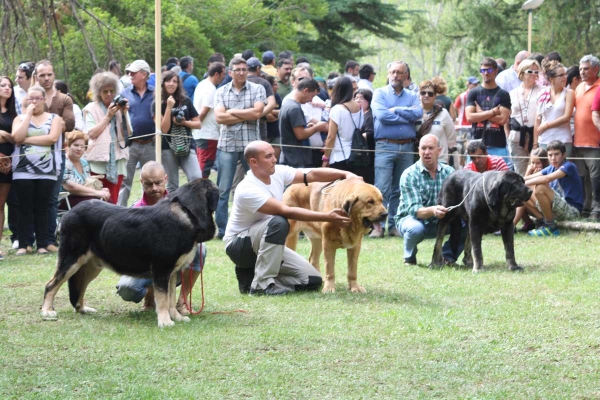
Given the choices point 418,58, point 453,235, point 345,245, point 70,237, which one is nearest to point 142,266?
point 70,237

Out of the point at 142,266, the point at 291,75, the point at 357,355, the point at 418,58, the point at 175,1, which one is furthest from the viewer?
the point at 418,58

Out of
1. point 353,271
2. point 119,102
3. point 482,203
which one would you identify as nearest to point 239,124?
point 119,102

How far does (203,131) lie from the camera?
13758 mm

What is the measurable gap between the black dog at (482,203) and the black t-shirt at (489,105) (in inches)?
142

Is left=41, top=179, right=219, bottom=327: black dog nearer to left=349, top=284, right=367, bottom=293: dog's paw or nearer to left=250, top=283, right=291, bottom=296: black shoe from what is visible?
left=250, top=283, right=291, bottom=296: black shoe

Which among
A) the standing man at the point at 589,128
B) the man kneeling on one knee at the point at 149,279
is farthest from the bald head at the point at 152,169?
the standing man at the point at 589,128

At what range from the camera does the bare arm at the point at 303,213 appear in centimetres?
780

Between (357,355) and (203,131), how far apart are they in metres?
8.23

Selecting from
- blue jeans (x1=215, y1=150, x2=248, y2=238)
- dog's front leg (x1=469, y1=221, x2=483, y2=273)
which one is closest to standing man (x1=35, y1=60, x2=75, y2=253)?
blue jeans (x1=215, y1=150, x2=248, y2=238)

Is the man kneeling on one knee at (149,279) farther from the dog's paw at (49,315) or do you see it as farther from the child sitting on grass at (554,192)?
the child sitting on grass at (554,192)

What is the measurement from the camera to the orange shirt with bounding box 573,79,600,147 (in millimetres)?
12602

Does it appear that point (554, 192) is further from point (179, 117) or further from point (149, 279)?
point (149, 279)

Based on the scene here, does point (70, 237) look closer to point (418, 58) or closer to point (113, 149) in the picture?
point (113, 149)

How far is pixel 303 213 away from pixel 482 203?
2.46 meters
